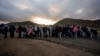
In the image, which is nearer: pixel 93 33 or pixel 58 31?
pixel 58 31

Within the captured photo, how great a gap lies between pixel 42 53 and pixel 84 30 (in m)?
13.9

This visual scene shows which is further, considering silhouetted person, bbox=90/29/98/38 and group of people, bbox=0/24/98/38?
silhouetted person, bbox=90/29/98/38

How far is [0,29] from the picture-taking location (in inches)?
861

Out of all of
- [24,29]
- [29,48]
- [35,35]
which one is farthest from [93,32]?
[29,48]

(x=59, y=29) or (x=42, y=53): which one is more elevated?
(x=59, y=29)

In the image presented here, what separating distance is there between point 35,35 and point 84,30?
7.88 m

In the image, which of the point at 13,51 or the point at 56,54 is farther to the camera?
the point at 13,51

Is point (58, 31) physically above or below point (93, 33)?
above

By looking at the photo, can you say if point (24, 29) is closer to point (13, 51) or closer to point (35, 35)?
point (35, 35)

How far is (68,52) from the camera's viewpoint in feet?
42.8

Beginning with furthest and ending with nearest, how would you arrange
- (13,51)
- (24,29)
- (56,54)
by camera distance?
(24,29) < (13,51) < (56,54)

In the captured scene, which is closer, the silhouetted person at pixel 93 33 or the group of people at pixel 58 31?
the group of people at pixel 58 31

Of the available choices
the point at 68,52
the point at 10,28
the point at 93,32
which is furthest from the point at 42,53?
the point at 93,32

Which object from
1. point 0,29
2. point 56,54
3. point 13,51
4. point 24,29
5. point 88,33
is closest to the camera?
point 56,54
